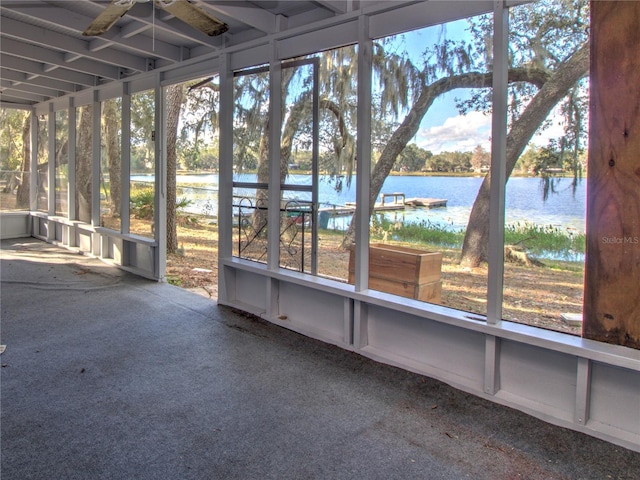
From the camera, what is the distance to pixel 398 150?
3.58 meters

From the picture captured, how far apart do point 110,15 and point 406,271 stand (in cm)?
260

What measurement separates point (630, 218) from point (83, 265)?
22.7 ft

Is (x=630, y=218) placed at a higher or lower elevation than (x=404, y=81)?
lower

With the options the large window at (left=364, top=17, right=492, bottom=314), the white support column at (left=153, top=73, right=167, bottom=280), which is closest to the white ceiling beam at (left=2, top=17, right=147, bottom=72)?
the white support column at (left=153, top=73, right=167, bottom=280)

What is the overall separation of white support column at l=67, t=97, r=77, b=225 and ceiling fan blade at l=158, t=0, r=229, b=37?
238 inches

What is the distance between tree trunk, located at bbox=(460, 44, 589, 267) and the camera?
268 cm

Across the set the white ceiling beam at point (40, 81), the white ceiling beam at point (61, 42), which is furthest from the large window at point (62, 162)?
the white ceiling beam at point (61, 42)

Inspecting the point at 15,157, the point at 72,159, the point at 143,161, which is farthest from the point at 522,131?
the point at 15,157

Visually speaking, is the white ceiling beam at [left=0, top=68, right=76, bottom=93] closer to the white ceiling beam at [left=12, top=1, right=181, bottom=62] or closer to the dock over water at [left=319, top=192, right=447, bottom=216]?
the white ceiling beam at [left=12, top=1, right=181, bottom=62]

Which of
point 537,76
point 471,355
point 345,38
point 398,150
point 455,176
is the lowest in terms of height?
point 471,355

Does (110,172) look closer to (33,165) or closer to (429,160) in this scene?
(33,165)

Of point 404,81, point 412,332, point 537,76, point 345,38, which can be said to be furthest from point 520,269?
point 345,38

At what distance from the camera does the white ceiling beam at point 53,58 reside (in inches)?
206

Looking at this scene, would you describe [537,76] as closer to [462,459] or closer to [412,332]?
[412,332]
